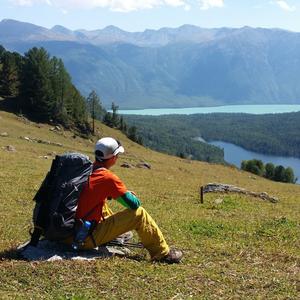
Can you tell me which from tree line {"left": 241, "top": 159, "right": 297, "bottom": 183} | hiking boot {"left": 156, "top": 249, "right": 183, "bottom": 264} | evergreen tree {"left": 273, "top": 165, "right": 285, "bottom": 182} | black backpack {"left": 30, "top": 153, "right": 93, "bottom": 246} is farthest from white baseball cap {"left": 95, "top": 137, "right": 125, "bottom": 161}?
evergreen tree {"left": 273, "top": 165, "right": 285, "bottom": 182}

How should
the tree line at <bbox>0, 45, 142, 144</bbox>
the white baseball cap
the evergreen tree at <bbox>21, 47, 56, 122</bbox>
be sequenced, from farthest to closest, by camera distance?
1. the tree line at <bbox>0, 45, 142, 144</bbox>
2. the evergreen tree at <bbox>21, 47, 56, 122</bbox>
3. the white baseball cap

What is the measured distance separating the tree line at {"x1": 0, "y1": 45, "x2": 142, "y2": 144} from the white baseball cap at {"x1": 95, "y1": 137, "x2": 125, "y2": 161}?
258 ft

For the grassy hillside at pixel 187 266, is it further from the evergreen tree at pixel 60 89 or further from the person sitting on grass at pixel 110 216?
the evergreen tree at pixel 60 89

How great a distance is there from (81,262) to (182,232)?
502 centimetres

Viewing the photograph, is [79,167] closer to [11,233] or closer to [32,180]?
[11,233]

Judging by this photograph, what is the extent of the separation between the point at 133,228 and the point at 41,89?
8149 cm

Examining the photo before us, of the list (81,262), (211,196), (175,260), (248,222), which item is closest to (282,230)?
(248,222)

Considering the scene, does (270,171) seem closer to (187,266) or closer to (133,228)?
(187,266)

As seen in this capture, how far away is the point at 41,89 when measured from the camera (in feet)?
291

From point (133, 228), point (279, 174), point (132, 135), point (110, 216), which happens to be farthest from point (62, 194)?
point (279, 174)

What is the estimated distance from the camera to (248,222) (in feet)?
54.5

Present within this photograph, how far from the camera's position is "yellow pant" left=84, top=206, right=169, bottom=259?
10266mm

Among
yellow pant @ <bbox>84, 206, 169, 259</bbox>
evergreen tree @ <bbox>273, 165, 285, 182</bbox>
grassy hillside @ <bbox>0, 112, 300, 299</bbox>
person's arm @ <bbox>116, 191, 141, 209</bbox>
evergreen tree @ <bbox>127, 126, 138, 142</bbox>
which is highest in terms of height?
person's arm @ <bbox>116, 191, 141, 209</bbox>

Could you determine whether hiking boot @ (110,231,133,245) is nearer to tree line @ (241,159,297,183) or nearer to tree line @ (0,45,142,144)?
tree line @ (0,45,142,144)
